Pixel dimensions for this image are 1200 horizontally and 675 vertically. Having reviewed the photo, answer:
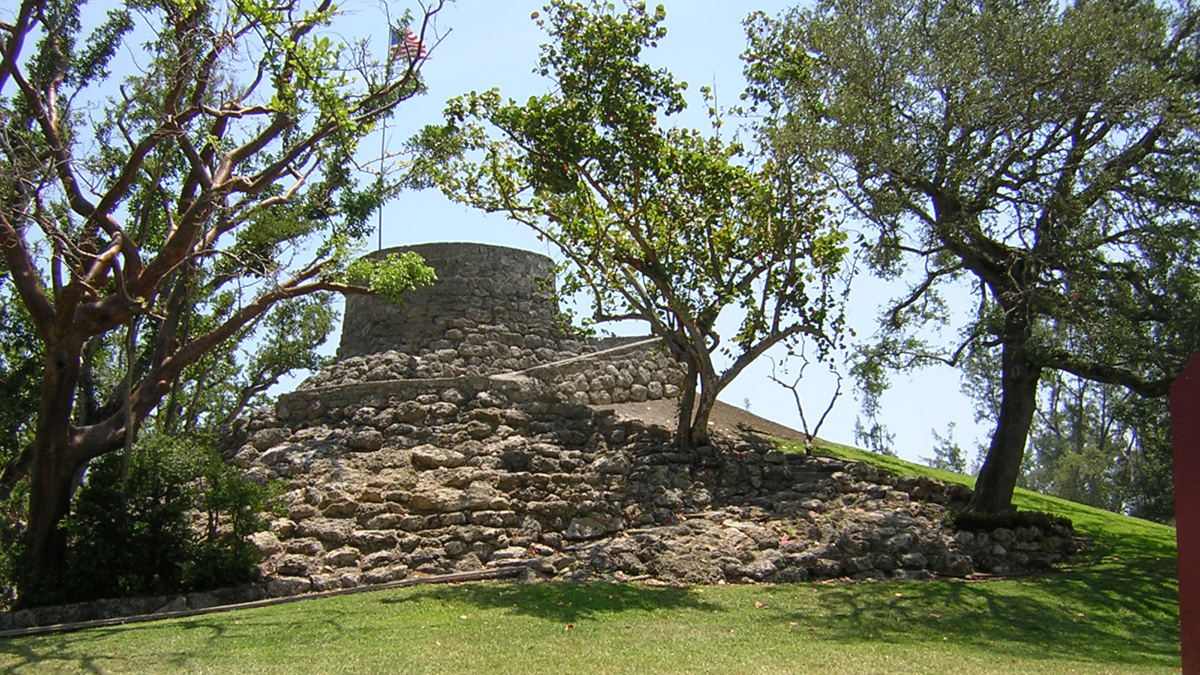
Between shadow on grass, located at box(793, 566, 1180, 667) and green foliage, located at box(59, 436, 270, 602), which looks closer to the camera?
shadow on grass, located at box(793, 566, 1180, 667)

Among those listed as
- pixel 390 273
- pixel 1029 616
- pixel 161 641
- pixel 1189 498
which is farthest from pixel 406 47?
pixel 1189 498

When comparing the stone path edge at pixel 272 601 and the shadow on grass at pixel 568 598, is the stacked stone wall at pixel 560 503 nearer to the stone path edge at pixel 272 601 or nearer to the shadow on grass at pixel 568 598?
the stone path edge at pixel 272 601

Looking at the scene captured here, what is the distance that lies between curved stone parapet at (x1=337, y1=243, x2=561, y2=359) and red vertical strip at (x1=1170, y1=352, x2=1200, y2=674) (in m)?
13.5

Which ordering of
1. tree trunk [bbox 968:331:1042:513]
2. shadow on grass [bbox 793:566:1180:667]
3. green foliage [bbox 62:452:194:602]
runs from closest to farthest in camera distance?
shadow on grass [bbox 793:566:1180:667], green foliage [bbox 62:452:194:602], tree trunk [bbox 968:331:1042:513]

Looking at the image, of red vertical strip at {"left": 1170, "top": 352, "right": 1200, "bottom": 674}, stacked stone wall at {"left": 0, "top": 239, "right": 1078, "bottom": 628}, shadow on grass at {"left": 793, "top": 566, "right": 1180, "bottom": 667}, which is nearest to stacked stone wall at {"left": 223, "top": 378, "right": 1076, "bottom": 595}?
stacked stone wall at {"left": 0, "top": 239, "right": 1078, "bottom": 628}

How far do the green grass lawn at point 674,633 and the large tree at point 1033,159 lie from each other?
2.91 meters

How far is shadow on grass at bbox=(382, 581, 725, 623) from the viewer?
32.7 ft

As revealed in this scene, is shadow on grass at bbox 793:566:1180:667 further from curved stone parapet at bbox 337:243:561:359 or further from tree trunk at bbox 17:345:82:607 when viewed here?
curved stone parapet at bbox 337:243:561:359

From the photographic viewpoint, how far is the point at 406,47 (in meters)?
12.4

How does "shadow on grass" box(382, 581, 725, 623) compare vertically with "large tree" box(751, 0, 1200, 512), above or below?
below

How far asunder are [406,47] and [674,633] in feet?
24.6

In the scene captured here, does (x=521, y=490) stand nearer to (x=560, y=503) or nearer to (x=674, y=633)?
(x=560, y=503)

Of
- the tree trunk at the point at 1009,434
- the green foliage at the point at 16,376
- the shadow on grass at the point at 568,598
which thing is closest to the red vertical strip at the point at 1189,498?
the shadow on grass at the point at 568,598

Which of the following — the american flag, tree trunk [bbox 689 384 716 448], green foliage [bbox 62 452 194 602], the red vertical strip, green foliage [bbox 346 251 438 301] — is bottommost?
green foliage [bbox 62 452 194 602]
